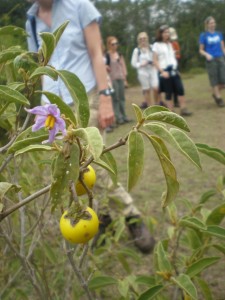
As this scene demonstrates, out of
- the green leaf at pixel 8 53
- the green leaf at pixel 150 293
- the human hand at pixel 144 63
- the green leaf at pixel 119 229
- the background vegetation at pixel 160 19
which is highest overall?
the green leaf at pixel 8 53

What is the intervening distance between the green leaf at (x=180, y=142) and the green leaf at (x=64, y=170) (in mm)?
124

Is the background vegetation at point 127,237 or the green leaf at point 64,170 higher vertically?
the green leaf at point 64,170

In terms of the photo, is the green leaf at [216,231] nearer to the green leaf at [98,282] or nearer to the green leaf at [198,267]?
the green leaf at [198,267]

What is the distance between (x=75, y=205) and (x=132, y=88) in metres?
12.2

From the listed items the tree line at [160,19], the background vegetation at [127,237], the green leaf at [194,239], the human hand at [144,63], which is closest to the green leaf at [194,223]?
the background vegetation at [127,237]

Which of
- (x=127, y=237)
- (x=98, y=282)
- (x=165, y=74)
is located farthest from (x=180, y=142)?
(x=165, y=74)

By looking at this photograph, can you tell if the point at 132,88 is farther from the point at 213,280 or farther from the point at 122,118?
the point at 213,280

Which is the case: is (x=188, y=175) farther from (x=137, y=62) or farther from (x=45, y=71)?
(x=137, y=62)

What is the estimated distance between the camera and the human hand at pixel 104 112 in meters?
2.03

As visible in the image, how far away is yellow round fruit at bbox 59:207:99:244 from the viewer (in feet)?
2.43

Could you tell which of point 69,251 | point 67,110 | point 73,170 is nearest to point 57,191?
point 73,170

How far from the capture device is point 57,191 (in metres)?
0.70

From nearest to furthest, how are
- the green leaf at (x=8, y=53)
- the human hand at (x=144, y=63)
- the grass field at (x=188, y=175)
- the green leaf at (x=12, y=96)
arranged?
the green leaf at (x=12, y=96) → the green leaf at (x=8, y=53) → the grass field at (x=188, y=175) → the human hand at (x=144, y=63)

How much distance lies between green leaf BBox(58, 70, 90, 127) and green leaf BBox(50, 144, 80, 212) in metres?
0.14
